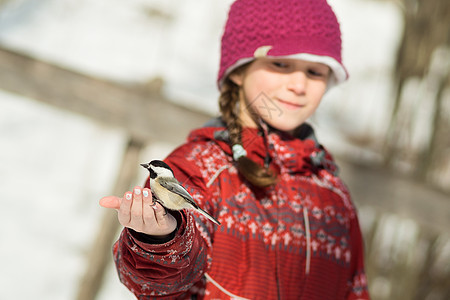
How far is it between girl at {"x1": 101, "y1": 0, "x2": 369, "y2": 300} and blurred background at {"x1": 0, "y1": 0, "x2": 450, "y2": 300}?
0.21 metres

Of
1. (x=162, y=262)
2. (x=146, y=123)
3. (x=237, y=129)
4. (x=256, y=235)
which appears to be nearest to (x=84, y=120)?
(x=146, y=123)

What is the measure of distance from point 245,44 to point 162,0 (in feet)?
13.4

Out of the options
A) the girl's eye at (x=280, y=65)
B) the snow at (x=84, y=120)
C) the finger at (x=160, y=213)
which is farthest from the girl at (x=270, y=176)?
the snow at (x=84, y=120)

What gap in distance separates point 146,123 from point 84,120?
33.6 inches

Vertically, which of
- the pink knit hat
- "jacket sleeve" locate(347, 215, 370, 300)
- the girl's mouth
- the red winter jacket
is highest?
the pink knit hat

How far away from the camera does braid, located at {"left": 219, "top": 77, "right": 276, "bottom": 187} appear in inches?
42.8

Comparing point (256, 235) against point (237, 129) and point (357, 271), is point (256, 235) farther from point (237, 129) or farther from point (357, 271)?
point (357, 271)

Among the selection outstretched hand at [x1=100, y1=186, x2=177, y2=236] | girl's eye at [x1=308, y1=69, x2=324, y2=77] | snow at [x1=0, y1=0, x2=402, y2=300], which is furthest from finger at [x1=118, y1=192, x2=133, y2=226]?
snow at [x1=0, y1=0, x2=402, y2=300]

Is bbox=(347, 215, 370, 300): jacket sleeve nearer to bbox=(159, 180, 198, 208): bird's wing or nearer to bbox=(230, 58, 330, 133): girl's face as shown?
bbox=(230, 58, 330, 133): girl's face

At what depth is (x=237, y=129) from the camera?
1183 mm

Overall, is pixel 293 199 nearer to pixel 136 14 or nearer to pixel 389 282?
pixel 389 282

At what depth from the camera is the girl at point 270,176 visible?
1.04 m

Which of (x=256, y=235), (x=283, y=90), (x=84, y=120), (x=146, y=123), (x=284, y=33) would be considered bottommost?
(x=84, y=120)

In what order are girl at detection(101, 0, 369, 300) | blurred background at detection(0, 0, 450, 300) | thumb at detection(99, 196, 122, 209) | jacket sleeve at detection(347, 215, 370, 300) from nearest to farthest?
thumb at detection(99, 196, 122, 209) < girl at detection(101, 0, 369, 300) < jacket sleeve at detection(347, 215, 370, 300) < blurred background at detection(0, 0, 450, 300)
